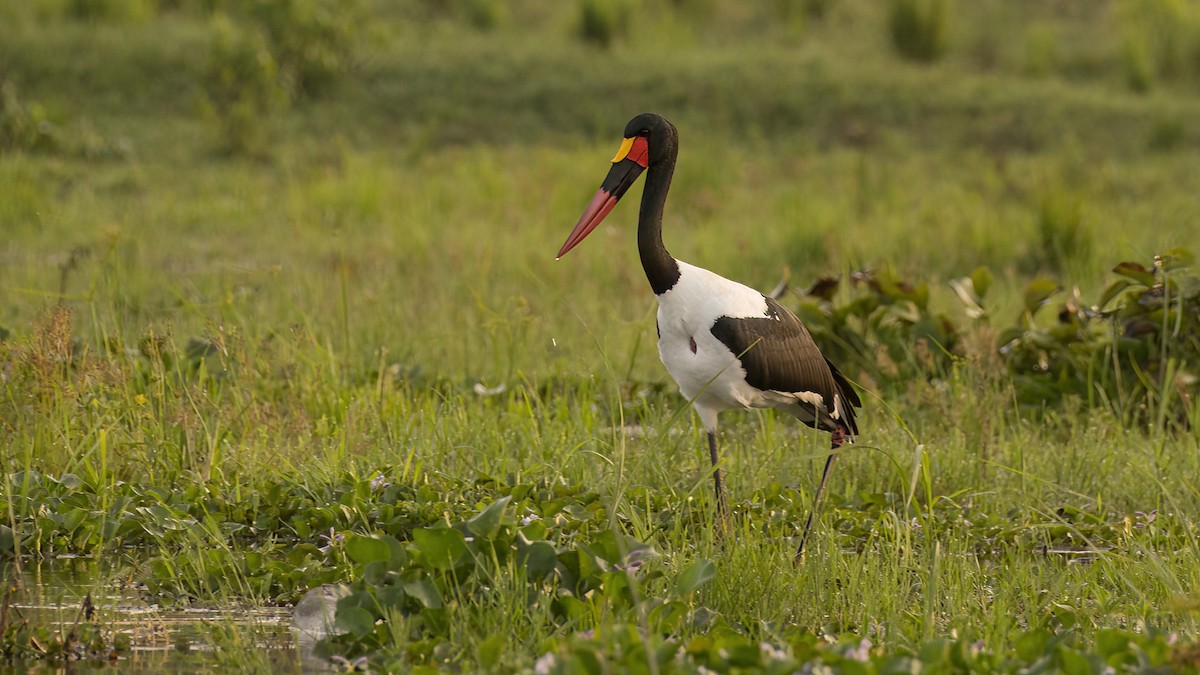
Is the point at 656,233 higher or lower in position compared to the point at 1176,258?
higher

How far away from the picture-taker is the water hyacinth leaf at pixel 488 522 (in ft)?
10.4

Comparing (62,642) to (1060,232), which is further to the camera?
(1060,232)

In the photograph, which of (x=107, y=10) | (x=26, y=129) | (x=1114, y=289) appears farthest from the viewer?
(x=107, y=10)

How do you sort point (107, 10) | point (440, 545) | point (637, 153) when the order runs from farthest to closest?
point (107, 10), point (637, 153), point (440, 545)

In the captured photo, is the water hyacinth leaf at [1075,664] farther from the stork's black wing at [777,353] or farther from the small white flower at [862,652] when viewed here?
the stork's black wing at [777,353]

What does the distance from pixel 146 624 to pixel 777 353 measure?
165 cm

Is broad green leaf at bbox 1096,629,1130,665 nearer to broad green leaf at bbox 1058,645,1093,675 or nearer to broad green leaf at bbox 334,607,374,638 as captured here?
broad green leaf at bbox 1058,645,1093,675

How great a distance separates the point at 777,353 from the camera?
395cm

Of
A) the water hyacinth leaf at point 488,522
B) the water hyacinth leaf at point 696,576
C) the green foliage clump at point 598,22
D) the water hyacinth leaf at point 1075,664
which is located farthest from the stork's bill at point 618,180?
the green foliage clump at point 598,22

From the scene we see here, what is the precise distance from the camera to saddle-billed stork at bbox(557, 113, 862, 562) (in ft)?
12.6

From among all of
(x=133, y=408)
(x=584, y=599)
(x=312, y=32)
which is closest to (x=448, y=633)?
(x=584, y=599)

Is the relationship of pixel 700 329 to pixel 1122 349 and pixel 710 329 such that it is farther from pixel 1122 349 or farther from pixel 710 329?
pixel 1122 349

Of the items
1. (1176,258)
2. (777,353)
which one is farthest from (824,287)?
(777,353)

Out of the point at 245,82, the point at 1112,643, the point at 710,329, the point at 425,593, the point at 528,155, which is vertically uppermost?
the point at 710,329
